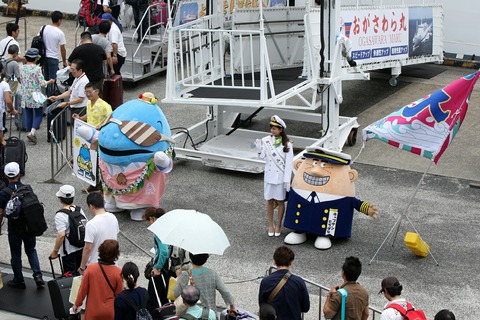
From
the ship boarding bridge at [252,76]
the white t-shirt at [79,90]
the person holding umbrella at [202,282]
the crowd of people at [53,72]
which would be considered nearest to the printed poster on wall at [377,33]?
the ship boarding bridge at [252,76]

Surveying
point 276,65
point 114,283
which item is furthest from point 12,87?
point 114,283

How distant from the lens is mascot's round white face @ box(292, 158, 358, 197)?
36.7 feet

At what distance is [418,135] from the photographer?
440 inches

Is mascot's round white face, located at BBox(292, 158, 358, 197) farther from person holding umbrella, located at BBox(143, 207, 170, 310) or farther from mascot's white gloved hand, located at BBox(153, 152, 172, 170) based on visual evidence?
person holding umbrella, located at BBox(143, 207, 170, 310)

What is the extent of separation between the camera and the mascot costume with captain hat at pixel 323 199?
11.2 metres

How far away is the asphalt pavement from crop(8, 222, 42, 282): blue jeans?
1.96ft

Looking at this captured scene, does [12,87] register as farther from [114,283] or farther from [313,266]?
[114,283]

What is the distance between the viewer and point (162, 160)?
11586 millimetres

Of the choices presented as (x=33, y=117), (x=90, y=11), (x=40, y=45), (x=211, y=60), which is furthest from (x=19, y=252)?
(x=90, y=11)

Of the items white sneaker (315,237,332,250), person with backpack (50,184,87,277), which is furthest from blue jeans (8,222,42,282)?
white sneaker (315,237,332,250)

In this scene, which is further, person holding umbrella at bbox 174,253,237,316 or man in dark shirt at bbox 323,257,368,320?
person holding umbrella at bbox 174,253,237,316

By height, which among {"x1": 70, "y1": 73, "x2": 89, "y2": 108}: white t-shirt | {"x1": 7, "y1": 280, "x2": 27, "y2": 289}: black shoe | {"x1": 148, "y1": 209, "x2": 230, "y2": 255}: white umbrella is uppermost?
{"x1": 70, "y1": 73, "x2": 89, "y2": 108}: white t-shirt

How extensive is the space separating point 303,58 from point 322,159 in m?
4.30

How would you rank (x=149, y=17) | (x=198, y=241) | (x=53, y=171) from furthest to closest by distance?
(x=149, y=17), (x=53, y=171), (x=198, y=241)
